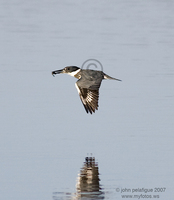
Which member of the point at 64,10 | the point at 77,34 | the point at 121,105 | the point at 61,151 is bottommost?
the point at 61,151

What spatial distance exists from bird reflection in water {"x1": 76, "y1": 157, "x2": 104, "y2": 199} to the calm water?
0.01m

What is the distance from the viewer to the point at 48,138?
9.12 m

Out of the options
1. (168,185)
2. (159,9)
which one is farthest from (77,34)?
(168,185)

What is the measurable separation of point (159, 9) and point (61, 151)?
15200 mm

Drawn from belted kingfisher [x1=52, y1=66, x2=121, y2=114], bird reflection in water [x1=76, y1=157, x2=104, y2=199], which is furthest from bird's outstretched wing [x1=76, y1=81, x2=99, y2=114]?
bird reflection in water [x1=76, y1=157, x2=104, y2=199]

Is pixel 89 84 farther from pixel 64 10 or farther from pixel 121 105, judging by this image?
pixel 64 10

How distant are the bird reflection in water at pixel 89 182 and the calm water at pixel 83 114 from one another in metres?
0.01

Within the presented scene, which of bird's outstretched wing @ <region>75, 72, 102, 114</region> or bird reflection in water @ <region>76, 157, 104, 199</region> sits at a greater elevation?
bird's outstretched wing @ <region>75, 72, 102, 114</region>

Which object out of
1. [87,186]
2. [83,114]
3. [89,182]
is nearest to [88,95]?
[83,114]

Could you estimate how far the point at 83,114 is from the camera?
1059 cm

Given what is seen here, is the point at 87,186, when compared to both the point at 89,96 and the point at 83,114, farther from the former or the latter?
the point at 83,114

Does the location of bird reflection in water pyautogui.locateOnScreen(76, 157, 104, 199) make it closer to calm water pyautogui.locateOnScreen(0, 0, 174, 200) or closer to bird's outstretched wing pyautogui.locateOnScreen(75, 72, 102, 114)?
calm water pyautogui.locateOnScreen(0, 0, 174, 200)

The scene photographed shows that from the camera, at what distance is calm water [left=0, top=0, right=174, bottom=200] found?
745cm

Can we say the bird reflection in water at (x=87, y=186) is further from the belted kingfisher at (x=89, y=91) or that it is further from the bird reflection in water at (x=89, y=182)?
the belted kingfisher at (x=89, y=91)
